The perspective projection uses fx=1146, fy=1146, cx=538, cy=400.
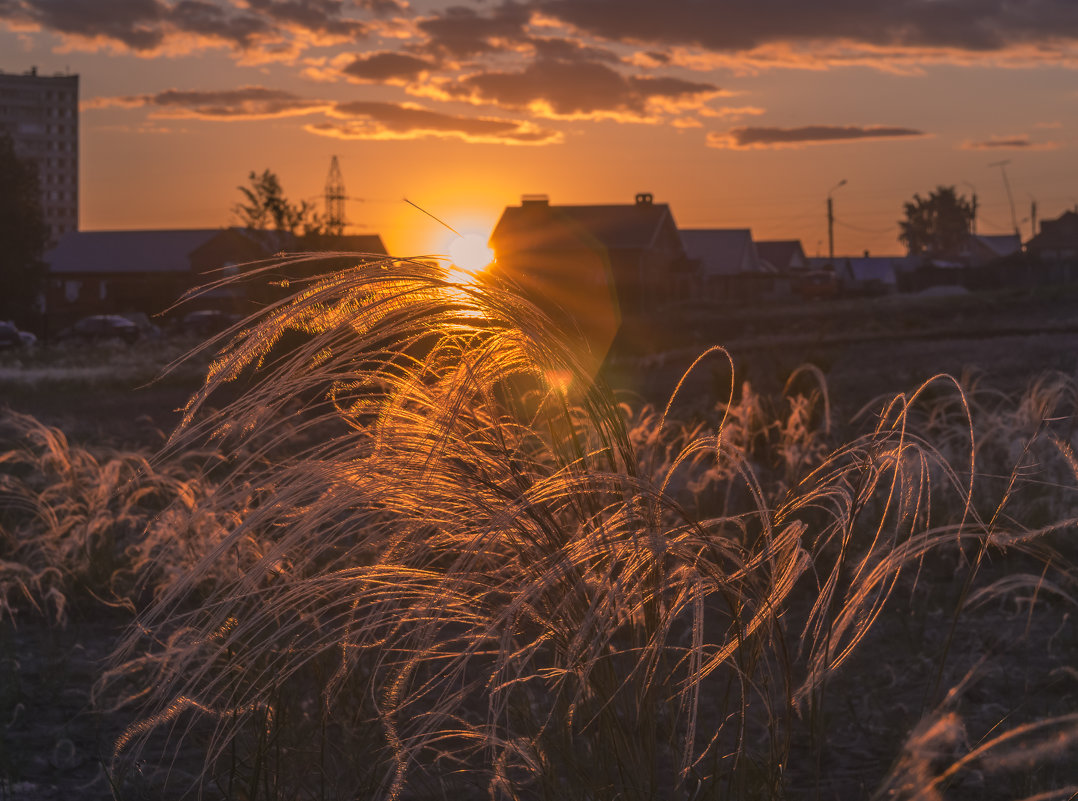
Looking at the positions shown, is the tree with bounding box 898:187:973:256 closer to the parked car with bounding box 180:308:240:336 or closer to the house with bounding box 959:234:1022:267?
the house with bounding box 959:234:1022:267

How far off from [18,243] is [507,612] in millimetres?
58970

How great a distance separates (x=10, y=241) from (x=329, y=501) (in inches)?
2284

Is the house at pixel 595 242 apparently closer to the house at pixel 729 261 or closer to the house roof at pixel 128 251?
the house at pixel 729 261

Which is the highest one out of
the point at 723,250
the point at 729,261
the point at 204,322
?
the point at 723,250

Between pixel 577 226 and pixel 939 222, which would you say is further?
pixel 939 222

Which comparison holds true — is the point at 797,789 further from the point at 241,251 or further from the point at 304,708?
the point at 241,251

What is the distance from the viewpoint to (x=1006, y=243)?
14512 cm

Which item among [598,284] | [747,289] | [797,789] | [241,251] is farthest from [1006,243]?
[797,789]

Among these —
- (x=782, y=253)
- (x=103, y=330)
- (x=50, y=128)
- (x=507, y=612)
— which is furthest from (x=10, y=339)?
(x=50, y=128)

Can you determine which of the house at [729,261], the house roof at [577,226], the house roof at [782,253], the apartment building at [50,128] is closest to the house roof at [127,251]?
the house roof at [577,226]

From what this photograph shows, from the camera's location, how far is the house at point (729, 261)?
260 feet

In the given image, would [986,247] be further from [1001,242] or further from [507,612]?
[507,612]

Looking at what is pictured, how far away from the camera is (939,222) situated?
13488cm

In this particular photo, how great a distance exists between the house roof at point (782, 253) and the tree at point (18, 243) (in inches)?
2541
